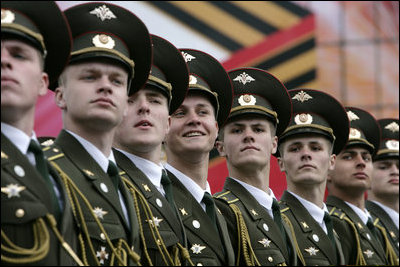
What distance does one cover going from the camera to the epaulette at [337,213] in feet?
29.3

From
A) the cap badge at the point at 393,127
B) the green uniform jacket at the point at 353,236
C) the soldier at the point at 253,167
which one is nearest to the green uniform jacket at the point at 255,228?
the soldier at the point at 253,167

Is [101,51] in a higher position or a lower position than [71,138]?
higher

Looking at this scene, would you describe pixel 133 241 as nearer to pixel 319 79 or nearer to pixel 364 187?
pixel 364 187

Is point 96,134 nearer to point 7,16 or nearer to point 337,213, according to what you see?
point 7,16

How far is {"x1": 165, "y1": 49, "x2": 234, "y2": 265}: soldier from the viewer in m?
6.41

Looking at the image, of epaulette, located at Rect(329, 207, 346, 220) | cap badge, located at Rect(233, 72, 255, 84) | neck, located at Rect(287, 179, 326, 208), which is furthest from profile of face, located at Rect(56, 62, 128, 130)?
epaulette, located at Rect(329, 207, 346, 220)

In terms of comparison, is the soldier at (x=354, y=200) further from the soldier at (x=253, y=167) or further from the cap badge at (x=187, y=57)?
the cap badge at (x=187, y=57)

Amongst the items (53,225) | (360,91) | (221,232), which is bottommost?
(53,225)

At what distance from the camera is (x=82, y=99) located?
17.7ft

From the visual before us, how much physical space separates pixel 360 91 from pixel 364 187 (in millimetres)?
6479

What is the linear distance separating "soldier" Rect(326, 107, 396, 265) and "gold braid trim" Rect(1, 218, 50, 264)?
14.8 feet

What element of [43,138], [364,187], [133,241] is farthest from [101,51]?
[364,187]

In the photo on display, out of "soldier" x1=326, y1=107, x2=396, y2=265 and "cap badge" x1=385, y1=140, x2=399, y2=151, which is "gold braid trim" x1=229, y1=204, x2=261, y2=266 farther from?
"cap badge" x1=385, y1=140, x2=399, y2=151

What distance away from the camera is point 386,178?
417 inches
